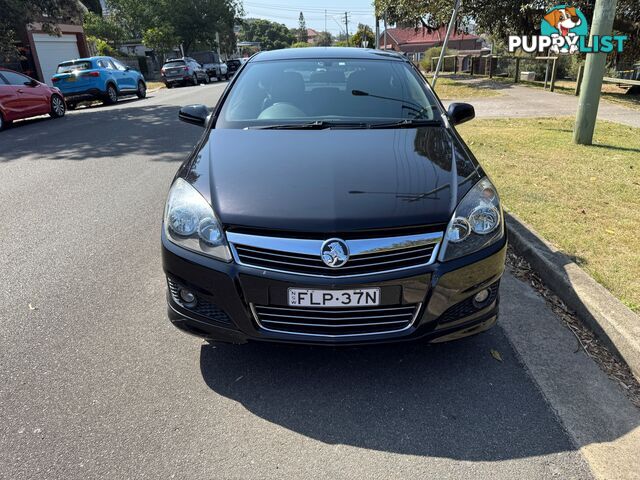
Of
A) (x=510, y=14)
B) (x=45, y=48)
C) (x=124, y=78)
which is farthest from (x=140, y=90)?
(x=510, y=14)

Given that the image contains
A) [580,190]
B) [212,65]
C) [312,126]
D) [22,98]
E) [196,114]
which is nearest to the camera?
[312,126]

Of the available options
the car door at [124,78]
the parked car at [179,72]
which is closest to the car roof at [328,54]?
the car door at [124,78]

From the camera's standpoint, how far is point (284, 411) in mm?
2475

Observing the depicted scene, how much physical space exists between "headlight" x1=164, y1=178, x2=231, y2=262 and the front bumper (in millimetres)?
45

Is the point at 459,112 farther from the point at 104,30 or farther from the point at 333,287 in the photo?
the point at 104,30

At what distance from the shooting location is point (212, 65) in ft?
113

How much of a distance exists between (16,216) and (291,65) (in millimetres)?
3516

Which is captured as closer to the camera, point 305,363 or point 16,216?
point 305,363

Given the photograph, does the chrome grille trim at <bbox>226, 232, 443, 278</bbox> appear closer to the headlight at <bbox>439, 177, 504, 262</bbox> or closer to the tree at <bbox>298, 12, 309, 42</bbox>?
the headlight at <bbox>439, 177, 504, 262</bbox>

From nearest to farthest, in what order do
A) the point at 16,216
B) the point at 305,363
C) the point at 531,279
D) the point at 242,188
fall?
the point at 242,188 → the point at 305,363 → the point at 531,279 → the point at 16,216

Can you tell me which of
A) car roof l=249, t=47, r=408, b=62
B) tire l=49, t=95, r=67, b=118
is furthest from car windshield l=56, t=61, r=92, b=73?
car roof l=249, t=47, r=408, b=62

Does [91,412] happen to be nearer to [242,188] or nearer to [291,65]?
[242,188]

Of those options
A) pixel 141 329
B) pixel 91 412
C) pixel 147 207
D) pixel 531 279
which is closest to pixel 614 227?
pixel 531 279

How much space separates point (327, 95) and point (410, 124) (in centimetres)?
77
